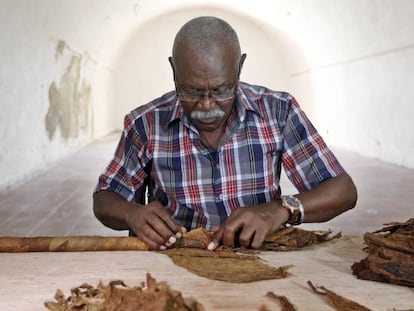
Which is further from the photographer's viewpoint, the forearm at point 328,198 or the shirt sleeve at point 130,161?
the shirt sleeve at point 130,161

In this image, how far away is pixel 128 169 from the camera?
2.40 meters

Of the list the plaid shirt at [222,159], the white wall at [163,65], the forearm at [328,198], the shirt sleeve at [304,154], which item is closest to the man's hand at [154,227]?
the plaid shirt at [222,159]

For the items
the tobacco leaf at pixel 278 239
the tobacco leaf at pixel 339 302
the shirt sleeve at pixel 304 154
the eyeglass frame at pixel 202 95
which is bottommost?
the tobacco leaf at pixel 278 239

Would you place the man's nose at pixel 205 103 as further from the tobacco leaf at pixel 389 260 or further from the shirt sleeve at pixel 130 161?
the tobacco leaf at pixel 389 260

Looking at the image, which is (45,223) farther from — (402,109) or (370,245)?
(402,109)

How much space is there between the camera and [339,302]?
4.30 ft

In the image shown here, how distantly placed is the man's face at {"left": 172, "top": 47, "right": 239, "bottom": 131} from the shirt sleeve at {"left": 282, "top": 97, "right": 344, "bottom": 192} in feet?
1.12

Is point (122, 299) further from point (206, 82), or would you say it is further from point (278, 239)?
point (206, 82)

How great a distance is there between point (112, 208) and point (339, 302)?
Answer: 111 centimetres

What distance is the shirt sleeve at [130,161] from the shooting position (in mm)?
2375

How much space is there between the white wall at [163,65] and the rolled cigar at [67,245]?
204 inches

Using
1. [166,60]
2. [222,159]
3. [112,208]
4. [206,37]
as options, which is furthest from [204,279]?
[166,60]

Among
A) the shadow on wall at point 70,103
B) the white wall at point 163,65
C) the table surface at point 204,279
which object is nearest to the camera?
the table surface at point 204,279

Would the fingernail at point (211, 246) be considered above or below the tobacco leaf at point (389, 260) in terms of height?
below
